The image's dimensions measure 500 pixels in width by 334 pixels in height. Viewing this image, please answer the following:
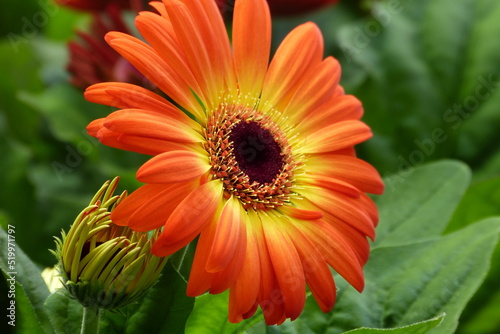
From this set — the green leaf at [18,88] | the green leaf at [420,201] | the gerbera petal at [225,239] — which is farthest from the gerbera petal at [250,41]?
the green leaf at [18,88]

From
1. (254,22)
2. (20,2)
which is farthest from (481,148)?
(20,2)

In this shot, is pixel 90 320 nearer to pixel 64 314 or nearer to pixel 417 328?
pixel 64 314

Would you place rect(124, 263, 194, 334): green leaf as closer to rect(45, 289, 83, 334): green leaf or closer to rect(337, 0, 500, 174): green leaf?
rect(45, 289, 83, 334): green leaf

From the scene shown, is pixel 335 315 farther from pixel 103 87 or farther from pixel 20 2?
pixel 20 2

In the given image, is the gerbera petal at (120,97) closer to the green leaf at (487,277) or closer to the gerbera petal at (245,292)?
the gerbera petal at (245,292)

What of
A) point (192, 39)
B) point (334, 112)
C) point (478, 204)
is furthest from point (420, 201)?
point (192, 39)
